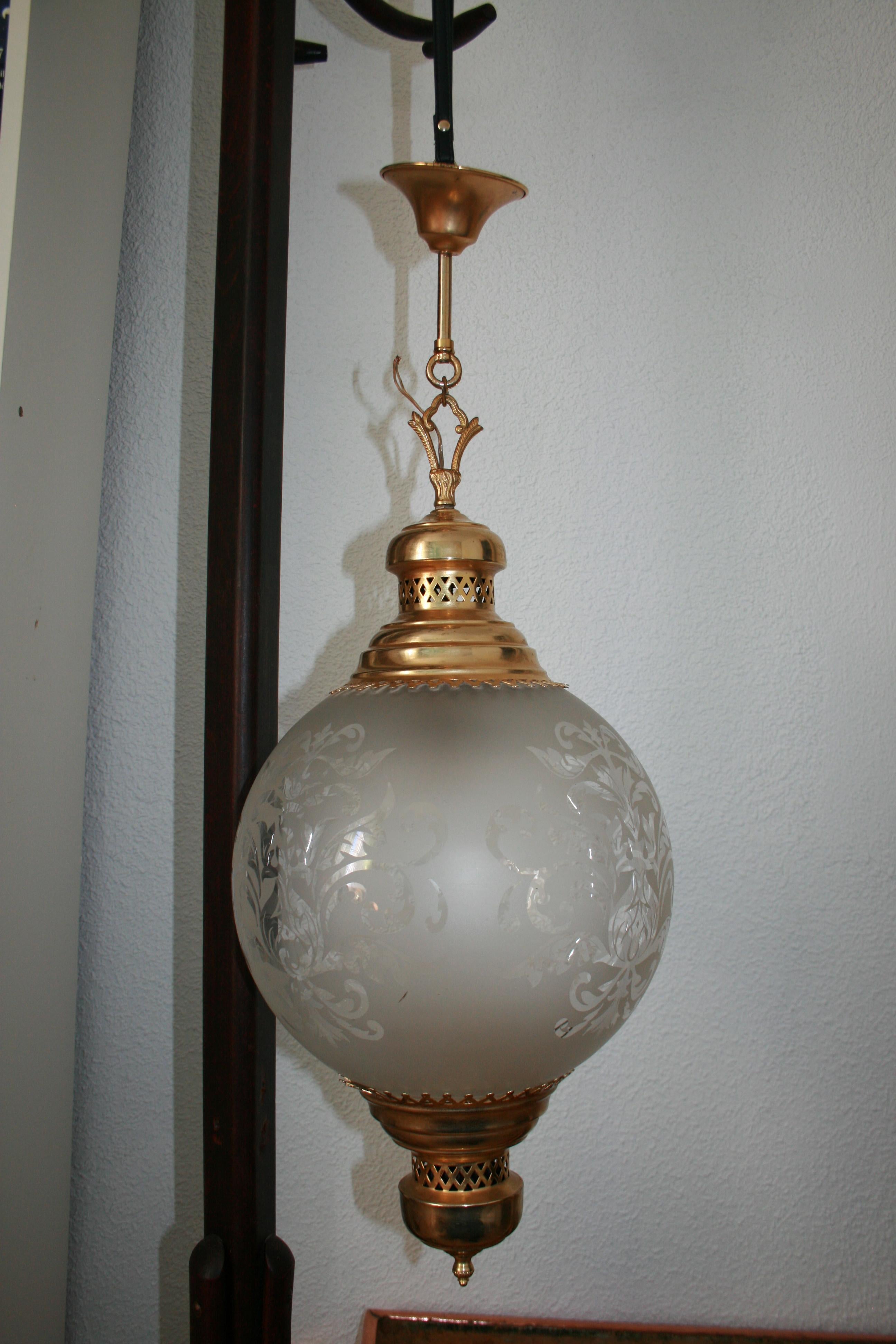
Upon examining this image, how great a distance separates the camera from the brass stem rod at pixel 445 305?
51 cm

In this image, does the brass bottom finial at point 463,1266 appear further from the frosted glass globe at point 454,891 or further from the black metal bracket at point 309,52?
the black metal bracket at point 309,52

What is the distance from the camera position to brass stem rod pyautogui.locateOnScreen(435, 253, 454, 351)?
0.51 meters

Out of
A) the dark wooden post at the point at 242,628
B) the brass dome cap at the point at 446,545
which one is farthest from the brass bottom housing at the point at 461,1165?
the brass dome cap at the point at 446,545

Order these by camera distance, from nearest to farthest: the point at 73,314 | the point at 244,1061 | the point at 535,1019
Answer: the point at 535,1019 → the point at 244,1061 → the point at 73,314

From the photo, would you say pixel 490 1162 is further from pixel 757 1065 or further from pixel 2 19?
pixel 2 19

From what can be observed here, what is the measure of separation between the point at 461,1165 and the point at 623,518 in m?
0.51

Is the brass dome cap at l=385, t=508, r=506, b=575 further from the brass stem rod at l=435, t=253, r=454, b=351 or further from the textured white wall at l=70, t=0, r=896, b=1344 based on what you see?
the textured white wall at l=70, t=0, r=896, b=1344

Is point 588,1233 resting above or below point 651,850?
below

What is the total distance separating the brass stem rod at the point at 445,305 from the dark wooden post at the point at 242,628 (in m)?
0.14

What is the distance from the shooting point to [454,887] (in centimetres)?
38

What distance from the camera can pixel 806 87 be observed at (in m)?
0.76

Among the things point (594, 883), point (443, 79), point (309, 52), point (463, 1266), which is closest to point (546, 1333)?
point (463, 1266)

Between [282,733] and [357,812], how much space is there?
408 millimetres

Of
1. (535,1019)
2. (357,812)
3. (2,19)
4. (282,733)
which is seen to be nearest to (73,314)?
(2,19)
